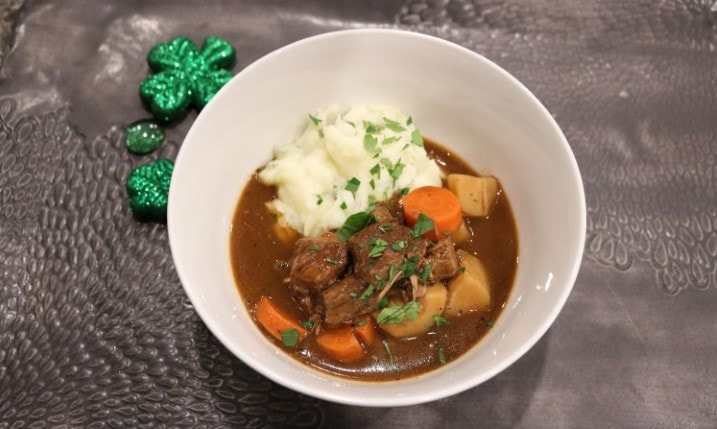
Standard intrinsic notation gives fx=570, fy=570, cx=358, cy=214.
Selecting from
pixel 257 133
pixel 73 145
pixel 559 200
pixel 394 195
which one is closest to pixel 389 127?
pixel 394 195

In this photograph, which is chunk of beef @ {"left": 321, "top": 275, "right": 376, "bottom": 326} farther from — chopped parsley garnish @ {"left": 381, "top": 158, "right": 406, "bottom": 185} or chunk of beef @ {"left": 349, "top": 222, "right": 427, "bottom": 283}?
chopped parsley garnish @ {"left": 381, "top": 158, "right": 406, "bottom": 185}

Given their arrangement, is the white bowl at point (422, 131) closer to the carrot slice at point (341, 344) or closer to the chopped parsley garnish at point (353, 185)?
the carrot slice at point (341, 344)

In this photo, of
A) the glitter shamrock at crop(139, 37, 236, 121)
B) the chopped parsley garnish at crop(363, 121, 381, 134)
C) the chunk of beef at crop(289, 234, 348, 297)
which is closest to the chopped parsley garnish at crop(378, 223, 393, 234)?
the chunk of beef at crop(289, 234, 348, 297)

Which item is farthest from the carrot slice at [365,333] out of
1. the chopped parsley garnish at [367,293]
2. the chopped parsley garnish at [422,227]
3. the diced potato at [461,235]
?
the diced potato at [461,235]

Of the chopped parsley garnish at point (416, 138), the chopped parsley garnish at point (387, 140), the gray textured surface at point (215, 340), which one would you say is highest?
the chopped parsley garnish at point (387, 140)

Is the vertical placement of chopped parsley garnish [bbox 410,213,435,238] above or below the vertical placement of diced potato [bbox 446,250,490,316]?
above

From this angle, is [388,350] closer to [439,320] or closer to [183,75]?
[439,320]

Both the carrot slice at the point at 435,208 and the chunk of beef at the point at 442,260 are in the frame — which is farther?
the carrot slice at the point at 435,208
